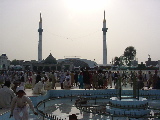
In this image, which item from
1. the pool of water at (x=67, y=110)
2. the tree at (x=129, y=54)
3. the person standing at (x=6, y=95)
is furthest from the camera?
the tree at (x=129, y=54)

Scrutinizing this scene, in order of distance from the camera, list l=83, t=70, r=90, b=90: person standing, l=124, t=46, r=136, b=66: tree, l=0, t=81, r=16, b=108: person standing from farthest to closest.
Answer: l=124, t=46, r=136, b=66: tree, l=83, t=70, r=90, b=90: person standing, l=0, t=81, r=16, b=108: person standing

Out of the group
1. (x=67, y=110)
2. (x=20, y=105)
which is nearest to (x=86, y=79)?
(x=67, y=110)

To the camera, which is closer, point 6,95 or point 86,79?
point 6,95

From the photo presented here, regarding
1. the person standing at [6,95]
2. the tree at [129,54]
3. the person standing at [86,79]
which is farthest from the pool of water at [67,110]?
the tree at [129,54]

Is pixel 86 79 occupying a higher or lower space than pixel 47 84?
higher

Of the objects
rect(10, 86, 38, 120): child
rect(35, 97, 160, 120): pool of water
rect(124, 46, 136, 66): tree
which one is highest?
rect(124, 46, 136, 66): tree

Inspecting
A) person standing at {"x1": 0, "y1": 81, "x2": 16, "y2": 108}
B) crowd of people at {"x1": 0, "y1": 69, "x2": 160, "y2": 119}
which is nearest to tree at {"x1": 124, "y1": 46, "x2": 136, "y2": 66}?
crowd of people at {"x1": 0, "y1": 69, "x2": 160, "y2": 119}

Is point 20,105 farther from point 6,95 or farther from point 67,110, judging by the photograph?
point 67,110

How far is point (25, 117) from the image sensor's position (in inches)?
213

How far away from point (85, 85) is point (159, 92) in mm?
4334

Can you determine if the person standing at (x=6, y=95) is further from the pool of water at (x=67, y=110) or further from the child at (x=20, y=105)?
the child at (x=20, y=105)

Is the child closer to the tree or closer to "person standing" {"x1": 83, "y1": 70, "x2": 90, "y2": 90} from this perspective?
"person standing" {"x1": 83, "y1": 70, "x2": 90, "y2": 90}

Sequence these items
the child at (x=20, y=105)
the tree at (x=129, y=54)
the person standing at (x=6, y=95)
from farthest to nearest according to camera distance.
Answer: the tree at (x=129, y=54) → the person standing at (x=6, y=95) → the child at (x=20, y=105)

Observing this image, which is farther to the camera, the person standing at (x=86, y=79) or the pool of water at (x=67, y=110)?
the person standing at (x=86, y=79)
